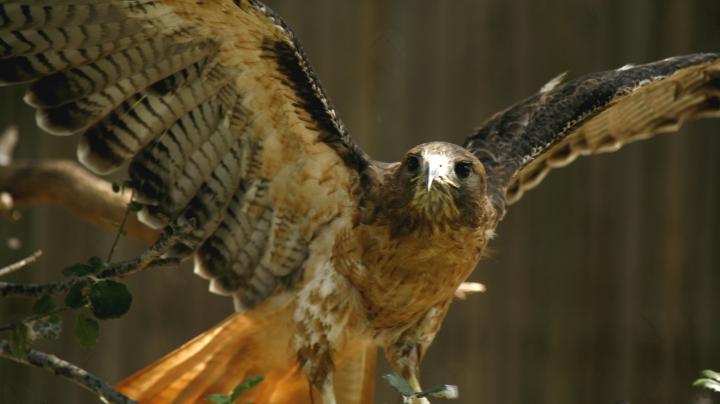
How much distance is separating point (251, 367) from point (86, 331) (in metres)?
1.76

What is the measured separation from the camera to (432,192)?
12.9 feet

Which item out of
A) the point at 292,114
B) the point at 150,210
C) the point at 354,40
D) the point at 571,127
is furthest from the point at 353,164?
the point at 354,40

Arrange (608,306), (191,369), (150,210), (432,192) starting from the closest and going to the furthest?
(432,192), (150,210), (191,369), (608,306)

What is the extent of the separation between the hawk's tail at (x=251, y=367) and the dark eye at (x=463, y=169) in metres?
1.06

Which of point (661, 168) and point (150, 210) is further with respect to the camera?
point (661, 168)

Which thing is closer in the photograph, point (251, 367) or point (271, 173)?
point (271, 173)

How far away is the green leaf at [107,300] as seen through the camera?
290 centimetres

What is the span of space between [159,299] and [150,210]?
295cm

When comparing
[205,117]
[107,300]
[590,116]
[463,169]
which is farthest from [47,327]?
[590,116]

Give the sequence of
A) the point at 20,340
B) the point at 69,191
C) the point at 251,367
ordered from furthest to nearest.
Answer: the point at 69,191, the point at 251,367, the point at 20,340

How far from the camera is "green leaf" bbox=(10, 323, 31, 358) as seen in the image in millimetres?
2834

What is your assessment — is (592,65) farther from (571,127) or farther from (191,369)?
(191,369)

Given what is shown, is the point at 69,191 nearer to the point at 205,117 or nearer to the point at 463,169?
the point at 205,117

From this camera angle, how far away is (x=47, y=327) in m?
2.91
